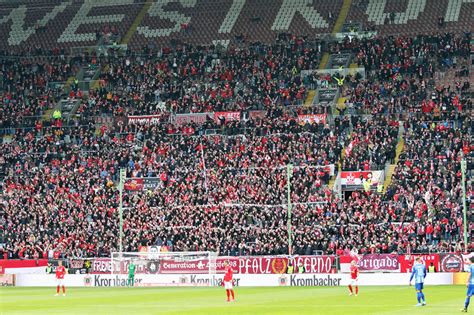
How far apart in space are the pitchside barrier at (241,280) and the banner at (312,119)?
65.9ft

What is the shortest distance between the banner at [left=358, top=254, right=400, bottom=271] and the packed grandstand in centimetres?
87

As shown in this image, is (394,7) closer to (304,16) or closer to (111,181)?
(304,16)

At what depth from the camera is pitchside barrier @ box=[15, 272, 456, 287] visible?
53750 millimetres

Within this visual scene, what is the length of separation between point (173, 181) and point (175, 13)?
31.0m

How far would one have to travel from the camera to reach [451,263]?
56062 millimetres

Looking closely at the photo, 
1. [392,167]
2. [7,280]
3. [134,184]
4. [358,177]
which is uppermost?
[392,167]

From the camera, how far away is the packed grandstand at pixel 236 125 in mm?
62656

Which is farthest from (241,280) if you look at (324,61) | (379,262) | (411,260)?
(324,61)

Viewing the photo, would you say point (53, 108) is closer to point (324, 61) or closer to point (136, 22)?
point (136, 22)

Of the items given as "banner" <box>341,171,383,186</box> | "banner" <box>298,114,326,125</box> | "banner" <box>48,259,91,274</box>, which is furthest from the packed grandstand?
"banner" <box>48,259,91,274</box>

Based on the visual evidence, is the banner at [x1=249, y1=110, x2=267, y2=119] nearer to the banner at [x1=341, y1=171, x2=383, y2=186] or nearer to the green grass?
the banner at [x1=341, y1=171, x2=383, y2=186]

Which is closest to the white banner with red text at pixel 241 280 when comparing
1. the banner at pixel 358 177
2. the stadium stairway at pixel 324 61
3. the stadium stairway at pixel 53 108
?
the banner at pixel 358 177

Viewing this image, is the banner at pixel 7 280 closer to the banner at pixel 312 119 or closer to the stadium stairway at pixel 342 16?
the banner at pixel 312 119

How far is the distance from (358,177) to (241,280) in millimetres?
15095
